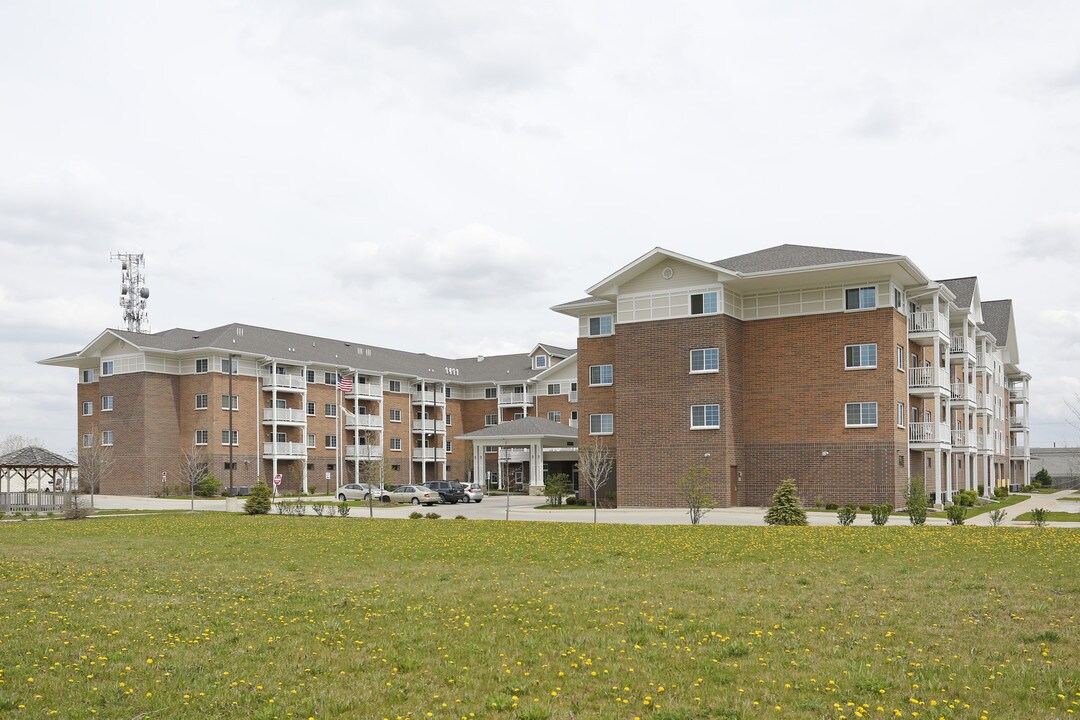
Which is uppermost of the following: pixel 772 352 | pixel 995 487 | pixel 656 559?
pixel 772 352

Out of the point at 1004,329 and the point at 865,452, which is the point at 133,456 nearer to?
the point at 865,452

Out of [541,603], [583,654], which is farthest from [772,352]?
[583,654]

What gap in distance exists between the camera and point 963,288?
56125 mm

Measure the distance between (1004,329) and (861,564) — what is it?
62931mm

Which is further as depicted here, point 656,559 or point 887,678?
point 656,559

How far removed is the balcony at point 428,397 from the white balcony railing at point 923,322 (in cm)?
4728

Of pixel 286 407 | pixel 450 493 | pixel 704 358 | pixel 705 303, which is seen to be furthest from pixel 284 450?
pixel 705 303

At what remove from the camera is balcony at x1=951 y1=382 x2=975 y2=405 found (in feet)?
175

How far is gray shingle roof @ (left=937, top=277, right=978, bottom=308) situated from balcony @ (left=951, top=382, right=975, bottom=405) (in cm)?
483

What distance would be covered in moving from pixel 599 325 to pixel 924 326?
1694 cm

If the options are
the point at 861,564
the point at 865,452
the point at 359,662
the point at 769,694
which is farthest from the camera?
the point at 865,452

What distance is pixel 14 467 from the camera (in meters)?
44.0

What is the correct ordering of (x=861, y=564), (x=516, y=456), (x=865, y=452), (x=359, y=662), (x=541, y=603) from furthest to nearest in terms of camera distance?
(x=516, y=456), (x=865, y=452), (x=861, y=564), (x=541, y=603), (x=359, y=662)

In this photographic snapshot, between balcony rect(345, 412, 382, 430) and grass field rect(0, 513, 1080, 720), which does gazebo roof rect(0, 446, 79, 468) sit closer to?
grass field rect(0, 513, 1080, 720)
